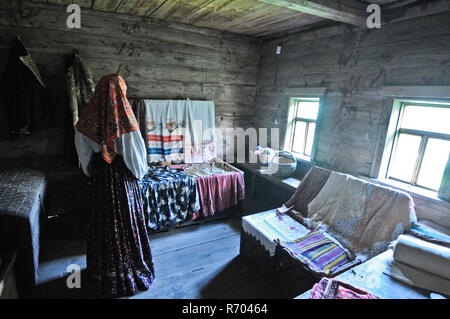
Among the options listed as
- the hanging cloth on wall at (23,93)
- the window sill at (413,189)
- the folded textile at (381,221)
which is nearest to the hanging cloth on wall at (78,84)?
the hanging cloth on wall at (23,93)

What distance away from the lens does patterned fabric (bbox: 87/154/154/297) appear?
1.94m

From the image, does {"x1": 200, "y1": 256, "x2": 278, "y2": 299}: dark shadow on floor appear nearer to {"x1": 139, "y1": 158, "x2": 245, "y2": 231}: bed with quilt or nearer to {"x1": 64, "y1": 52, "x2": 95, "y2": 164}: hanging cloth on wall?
{"x1": 139, "y1": 158, "x2": 245, "y2": 231}: bed with quilt

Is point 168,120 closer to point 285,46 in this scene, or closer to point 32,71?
point 32,71

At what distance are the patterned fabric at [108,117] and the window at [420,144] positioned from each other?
241cm

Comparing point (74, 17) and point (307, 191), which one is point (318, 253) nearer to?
point (307, 191)

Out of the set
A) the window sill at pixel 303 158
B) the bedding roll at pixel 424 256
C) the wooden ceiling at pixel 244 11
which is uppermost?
the wooden ceiling at pixel 244 11

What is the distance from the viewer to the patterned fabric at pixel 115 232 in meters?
1.94

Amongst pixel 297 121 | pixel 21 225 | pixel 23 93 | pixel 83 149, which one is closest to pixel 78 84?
pixel 23 93

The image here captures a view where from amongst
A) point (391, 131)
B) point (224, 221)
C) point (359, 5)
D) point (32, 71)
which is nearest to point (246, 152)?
point (224, 221)

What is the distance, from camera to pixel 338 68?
2830 millimetres

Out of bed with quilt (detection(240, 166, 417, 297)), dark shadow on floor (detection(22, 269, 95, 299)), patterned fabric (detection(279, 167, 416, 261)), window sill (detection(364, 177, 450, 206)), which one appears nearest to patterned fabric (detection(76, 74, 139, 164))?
dark shadow on floor (detection(22, 269, 95, 299))

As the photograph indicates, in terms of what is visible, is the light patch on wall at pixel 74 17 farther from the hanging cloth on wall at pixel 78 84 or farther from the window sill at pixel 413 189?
the window sill at pixel 413 189

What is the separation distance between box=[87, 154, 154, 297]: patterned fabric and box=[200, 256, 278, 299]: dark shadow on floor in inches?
22.7
